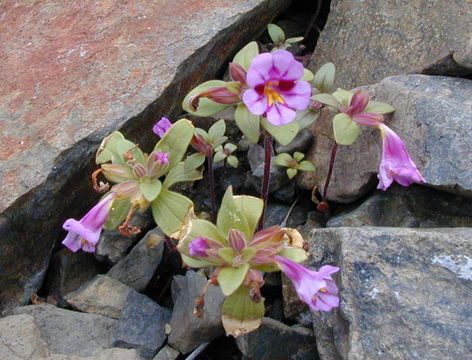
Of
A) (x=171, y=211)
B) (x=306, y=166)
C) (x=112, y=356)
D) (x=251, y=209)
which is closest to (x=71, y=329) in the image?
(x=112, y=356)

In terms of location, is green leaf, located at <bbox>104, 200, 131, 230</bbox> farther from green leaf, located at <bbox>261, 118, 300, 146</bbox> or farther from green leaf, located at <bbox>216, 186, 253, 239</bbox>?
green leaf, located at <bbox>261, 118, 300, 146</bbox>

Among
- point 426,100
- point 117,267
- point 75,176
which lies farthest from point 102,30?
point 426,100

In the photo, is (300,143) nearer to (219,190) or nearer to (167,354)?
(219,190)

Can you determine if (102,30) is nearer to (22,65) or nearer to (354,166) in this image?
(22,65)

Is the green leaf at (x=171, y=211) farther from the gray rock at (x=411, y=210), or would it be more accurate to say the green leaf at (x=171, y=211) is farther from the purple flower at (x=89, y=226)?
the gray rock at (x=411, y=210)

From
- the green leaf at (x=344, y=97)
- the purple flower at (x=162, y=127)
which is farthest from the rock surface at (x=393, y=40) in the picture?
the purple flower at (x=162, y=127)

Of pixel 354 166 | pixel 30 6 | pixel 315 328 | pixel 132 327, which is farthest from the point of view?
pixel 30 6
